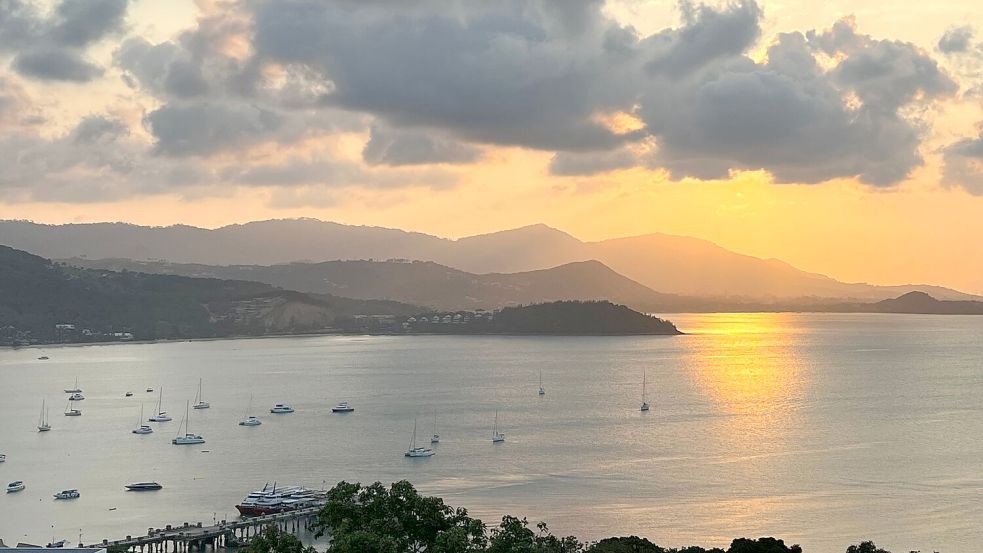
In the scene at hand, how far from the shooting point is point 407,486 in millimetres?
23125

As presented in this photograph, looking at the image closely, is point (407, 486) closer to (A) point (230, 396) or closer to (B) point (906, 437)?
(B) point (906, 437)

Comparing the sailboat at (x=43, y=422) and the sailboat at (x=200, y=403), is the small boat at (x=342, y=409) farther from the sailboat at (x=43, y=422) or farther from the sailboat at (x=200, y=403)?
the sailboat at (x=43, y=422)

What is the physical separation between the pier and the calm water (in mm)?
2970

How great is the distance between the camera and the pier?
136 feet

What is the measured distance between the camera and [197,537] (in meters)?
42.5

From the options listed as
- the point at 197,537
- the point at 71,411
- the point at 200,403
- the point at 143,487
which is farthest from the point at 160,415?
the point at 197,537

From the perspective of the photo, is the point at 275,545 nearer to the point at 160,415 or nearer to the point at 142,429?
the point at 142,429

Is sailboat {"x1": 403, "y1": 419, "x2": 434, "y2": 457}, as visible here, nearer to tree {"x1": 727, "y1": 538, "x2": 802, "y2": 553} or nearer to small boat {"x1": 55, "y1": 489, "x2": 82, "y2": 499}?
small boat {"x1": 55, "y1": 489, "x2": 82, "y2": 499}

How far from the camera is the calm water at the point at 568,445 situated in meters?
46.2

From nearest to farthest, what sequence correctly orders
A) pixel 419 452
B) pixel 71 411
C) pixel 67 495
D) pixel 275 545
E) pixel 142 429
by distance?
pixel 275 545
pixel 67 495
pixel 419 452
pixel 142 429
pixel 71 411

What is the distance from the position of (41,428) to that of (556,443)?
38.0 m

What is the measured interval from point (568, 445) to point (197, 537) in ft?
95.5

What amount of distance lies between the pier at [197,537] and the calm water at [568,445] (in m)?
2.97

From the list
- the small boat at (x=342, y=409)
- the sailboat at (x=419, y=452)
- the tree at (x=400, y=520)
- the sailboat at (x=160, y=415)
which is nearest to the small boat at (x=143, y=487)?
the sailboat at (x=419, y=452)
